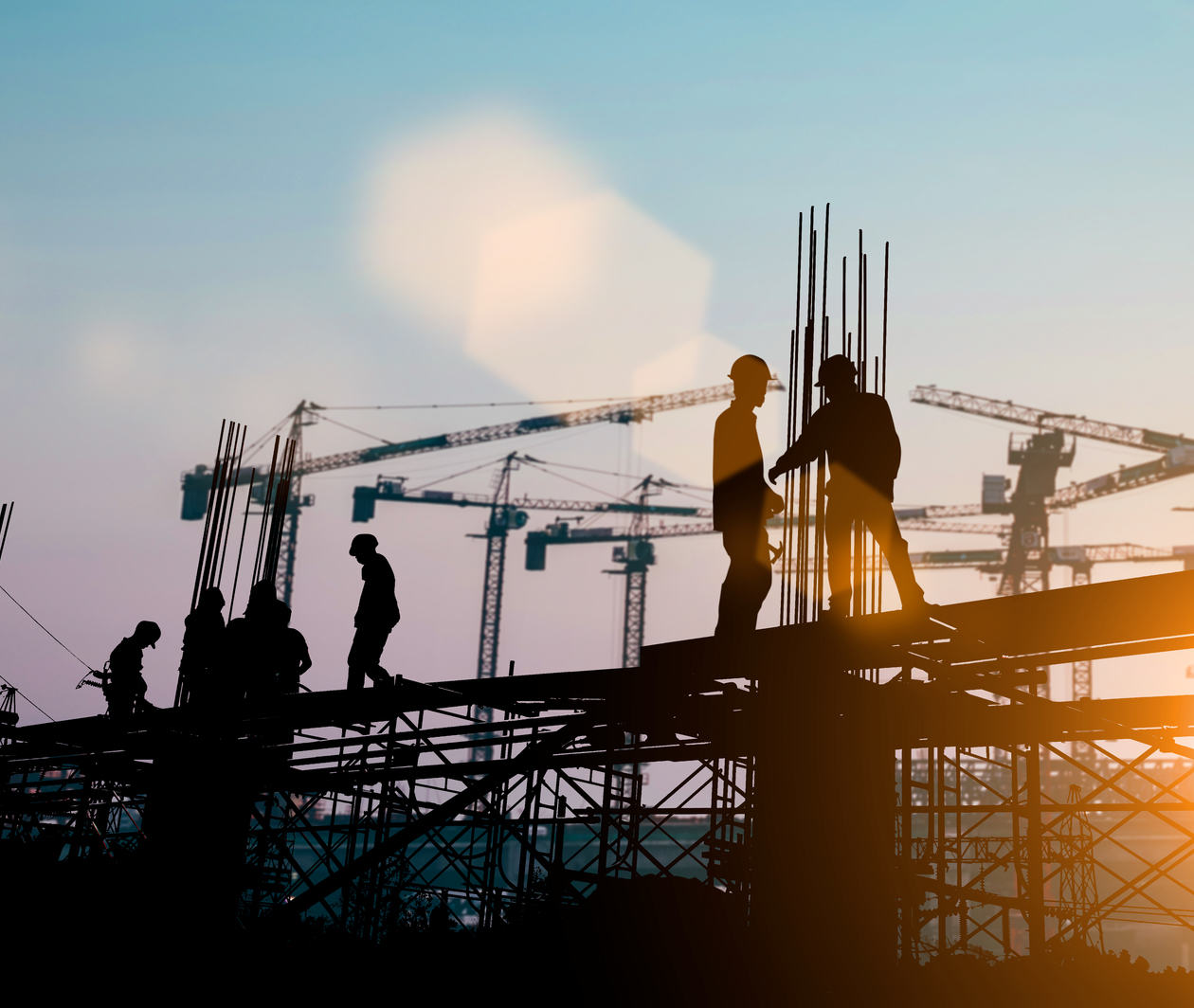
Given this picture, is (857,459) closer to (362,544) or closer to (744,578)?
(744,578)

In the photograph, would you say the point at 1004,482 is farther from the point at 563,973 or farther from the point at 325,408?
the point at 563,973

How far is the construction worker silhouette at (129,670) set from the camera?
13.3 metres

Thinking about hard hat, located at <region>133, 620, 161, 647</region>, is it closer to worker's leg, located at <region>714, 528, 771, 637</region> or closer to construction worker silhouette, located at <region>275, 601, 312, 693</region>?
construction worker silhouette, located at <region>275, 601, 312, 693</region>

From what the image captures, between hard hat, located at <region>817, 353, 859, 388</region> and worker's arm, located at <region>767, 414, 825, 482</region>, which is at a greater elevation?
hard hat, located at <region>817, 353, 859, 388</region>

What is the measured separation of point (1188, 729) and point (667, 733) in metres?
5.19

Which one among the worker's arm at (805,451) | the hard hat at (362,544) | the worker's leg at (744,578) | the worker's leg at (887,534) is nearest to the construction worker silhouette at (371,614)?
the hard hat at (362,544)

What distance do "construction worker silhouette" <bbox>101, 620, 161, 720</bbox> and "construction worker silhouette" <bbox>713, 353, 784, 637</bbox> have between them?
27.2ft

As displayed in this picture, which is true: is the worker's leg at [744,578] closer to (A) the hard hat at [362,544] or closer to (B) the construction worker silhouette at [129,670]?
(A) the hard hat at [362,544]

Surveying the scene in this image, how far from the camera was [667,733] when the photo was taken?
32.6 feet

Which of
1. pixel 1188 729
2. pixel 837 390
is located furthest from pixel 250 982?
pixel 1188 729

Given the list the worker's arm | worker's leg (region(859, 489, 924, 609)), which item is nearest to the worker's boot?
worker's leg (region(859, 489, 924, 609))

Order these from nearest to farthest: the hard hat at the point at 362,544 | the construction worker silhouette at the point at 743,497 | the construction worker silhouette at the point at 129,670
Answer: the construction worker silhouette at the point at 743,497 → the hard hat at the point at 362,544 → the construction worker silhouette at the point at 129,670

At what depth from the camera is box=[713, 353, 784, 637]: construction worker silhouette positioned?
7.45 metres

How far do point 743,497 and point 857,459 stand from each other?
0.75 m
